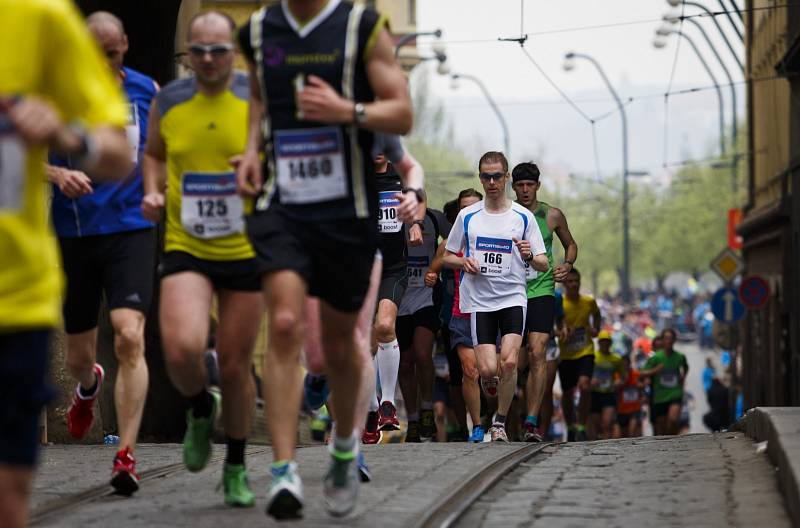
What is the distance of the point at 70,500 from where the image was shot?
796 cm

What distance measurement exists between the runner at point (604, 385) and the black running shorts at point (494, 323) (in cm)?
1204

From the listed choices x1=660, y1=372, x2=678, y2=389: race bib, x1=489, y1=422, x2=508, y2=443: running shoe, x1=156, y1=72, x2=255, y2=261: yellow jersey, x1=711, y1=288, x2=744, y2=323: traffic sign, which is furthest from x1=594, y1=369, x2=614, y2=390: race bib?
x1=156, y1=72, x2=255, y2=261: yellow jersey

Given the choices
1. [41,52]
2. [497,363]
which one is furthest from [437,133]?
[41,52]

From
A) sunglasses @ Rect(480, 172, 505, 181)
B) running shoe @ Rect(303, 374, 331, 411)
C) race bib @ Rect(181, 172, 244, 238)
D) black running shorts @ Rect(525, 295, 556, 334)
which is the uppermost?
sunglasses @ Rect(480, 172, 505, 181)

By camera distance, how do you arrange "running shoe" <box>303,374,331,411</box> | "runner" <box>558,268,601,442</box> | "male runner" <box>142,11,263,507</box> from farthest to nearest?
"runner" <box>558,268,601,442</box> → "running shoe" <box>303,374,331,411</box> → "male runner" <box>142,11,263,507</box>

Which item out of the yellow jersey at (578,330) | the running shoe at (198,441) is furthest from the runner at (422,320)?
the running shoe at (198,441)

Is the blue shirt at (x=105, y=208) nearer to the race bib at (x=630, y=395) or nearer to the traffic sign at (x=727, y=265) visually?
the race bib at (x=630, y=395)

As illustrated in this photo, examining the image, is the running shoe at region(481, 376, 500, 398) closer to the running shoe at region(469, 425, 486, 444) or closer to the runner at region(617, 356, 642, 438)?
the running shoe at region(469, 425, 486, 444)

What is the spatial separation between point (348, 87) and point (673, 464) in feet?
13.5

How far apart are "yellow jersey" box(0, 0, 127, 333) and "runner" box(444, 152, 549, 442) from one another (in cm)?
843

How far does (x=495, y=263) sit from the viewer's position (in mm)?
13008

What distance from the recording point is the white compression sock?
12906 mm

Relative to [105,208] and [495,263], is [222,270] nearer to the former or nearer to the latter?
[105,208]

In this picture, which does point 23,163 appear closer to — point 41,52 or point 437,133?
point 41,52
